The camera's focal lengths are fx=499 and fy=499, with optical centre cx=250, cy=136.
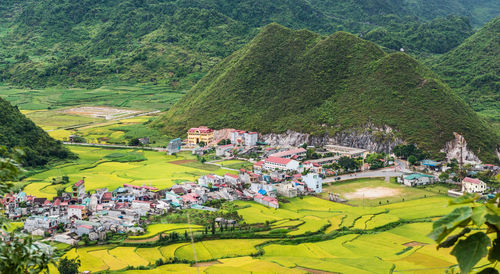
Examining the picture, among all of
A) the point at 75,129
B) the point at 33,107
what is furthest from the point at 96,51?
the point at 75,129

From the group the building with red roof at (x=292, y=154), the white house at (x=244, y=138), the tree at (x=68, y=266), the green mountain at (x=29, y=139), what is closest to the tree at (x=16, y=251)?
the tree at (x=68, y=266)

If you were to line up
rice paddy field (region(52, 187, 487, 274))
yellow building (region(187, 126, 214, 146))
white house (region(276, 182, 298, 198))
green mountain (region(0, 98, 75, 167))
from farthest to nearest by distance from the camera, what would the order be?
yellow building (region(187, 126, 214, 146))
green mountain (region(0, 98, 75, 167))
white house (region(276, 182, 298, 198))
rice paddy field (region(52, 187, 487, 274))

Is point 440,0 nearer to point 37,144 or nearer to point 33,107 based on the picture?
point 33,107

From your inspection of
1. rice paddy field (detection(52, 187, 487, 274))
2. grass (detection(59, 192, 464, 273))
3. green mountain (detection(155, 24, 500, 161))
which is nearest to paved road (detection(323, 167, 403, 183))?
green mountain (detection(155, 24, 500, 161))

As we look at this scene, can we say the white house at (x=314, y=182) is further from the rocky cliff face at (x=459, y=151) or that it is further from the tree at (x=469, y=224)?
the tree at (x=469, y=224)

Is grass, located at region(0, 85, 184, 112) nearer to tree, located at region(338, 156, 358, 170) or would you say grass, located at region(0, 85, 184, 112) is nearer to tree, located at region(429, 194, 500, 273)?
tree, located at region(338, 156, 358, 170)

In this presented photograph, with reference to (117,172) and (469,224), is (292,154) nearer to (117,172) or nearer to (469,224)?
(117,172)
